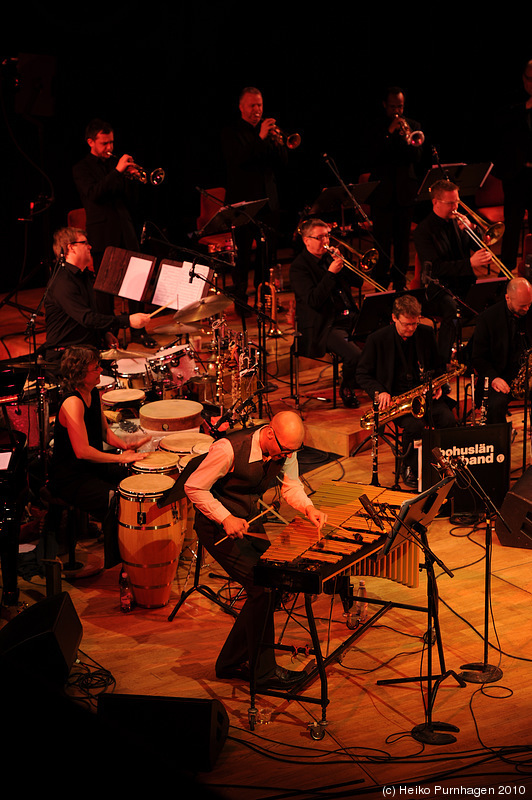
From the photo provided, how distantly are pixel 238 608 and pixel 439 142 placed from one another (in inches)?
337

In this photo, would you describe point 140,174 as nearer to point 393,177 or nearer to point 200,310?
point 200,310

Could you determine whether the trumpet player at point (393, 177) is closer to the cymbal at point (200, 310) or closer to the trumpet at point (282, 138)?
the trumpet at point (282, 138)

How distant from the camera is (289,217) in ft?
38.5

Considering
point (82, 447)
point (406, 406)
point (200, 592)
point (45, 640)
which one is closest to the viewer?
point (45, 640)

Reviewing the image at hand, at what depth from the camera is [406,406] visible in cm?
637

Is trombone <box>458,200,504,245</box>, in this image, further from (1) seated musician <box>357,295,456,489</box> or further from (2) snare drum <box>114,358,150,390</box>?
(2) snare drum <box>114,358,150,390</box>

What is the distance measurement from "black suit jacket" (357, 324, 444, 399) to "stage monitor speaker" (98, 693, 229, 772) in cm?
320

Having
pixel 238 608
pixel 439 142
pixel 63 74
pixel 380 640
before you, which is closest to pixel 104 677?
pixel 238 608

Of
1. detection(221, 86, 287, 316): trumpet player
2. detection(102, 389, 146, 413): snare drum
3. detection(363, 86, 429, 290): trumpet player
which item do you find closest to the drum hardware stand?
detection(102, 389, 146, 413): snare drum

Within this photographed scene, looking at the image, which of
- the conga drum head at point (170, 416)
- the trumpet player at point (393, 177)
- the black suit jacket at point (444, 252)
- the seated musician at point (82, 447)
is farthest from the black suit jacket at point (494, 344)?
the seated musician at point (82, 447)

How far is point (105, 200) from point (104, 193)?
0.12 m

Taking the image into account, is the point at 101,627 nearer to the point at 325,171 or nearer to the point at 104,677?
the point at 104,677

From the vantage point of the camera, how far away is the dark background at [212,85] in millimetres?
9250

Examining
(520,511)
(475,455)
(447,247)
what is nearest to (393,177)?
(447,247)
